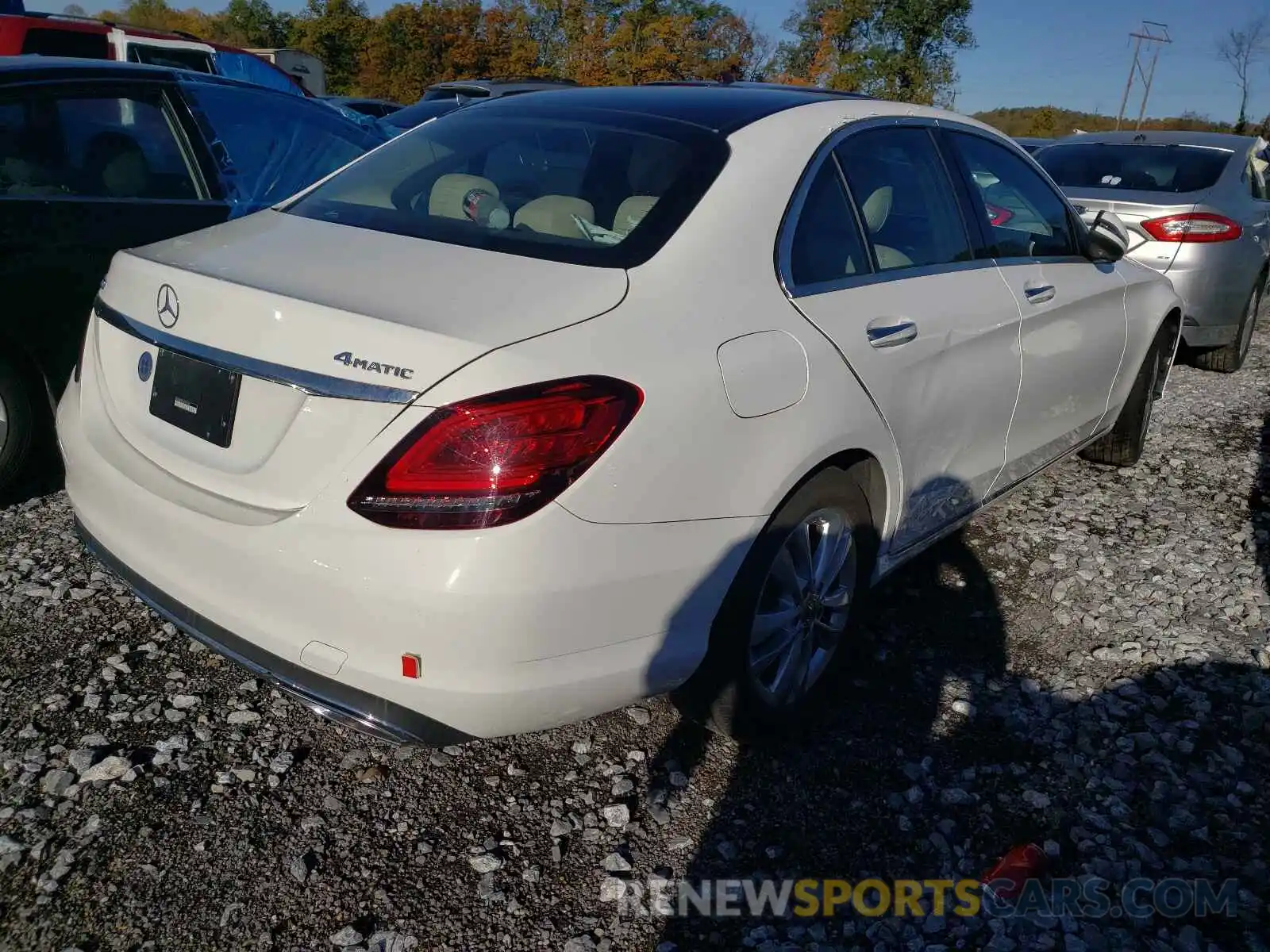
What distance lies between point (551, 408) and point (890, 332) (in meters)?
1.17

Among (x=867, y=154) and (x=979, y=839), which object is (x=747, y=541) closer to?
(x=979, y=839)

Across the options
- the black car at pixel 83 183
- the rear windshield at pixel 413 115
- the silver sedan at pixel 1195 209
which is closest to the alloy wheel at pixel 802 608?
the black car at pixel 83 183

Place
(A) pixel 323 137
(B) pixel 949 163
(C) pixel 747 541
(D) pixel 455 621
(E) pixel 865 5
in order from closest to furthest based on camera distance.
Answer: (D) pixel 455 621, (C) pixel 747 541, (B) pixel 949 163, (A) pixel 323 137, (E) pixel 865 5

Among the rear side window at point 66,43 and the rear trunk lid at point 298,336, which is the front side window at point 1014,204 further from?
the rear side window at point 66,43

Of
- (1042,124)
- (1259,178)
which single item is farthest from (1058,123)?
(1259,178)

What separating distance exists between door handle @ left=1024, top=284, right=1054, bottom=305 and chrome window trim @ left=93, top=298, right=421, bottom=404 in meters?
2.36

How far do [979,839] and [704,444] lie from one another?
1.22 metres

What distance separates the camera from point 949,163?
128 inches

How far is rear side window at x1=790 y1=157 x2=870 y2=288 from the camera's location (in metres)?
2.50

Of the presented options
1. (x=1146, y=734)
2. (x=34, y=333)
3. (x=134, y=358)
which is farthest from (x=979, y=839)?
(x=34, y=333)

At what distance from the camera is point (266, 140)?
4508 millimetres

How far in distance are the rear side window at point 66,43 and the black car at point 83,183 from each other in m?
6.12

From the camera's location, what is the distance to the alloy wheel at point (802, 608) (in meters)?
2.48

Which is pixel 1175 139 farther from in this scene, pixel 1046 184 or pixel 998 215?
pixel 998 215
